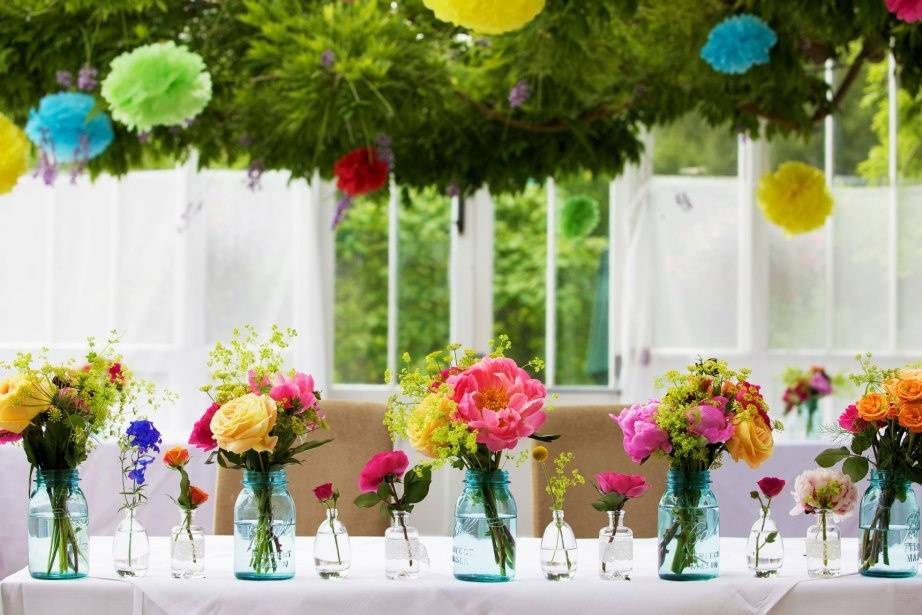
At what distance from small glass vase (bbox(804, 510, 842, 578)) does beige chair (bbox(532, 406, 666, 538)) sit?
0.93m

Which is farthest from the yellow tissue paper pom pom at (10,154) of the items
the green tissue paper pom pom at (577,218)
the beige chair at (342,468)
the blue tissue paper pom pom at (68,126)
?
the green tissue paper pom pom at (577,218)

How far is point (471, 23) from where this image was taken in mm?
2572

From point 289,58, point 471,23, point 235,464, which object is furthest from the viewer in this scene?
point 289,58

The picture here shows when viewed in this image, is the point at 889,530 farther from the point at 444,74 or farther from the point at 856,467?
the point at 444,74

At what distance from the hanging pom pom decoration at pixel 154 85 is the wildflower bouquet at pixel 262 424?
1714 millimetres

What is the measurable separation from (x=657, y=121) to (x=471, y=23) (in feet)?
8.56

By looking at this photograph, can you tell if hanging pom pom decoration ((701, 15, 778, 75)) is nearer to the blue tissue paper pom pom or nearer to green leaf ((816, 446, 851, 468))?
the blue tissue paper pom pom

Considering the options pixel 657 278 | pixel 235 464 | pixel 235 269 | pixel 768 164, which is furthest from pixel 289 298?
pixel 235 464

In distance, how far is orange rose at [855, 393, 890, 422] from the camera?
2152mm

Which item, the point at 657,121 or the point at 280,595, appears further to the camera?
the point at 657,121

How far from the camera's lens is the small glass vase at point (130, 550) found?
2.16 meters

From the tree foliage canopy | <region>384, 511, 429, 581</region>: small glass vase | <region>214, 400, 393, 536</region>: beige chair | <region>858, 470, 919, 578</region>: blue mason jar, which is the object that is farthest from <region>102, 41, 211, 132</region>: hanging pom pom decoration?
<region>858, 470, 919, 578</region>: blue mason jar

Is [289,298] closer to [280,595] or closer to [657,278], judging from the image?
[657,278]

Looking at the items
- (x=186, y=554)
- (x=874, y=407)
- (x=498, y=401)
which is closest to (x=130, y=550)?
(x=186, y=554)
